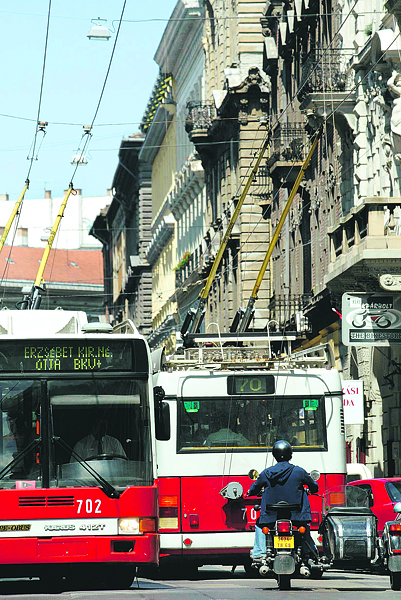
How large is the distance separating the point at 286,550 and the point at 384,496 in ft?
17.6

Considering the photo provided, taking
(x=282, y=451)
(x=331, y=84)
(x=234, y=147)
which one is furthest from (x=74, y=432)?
(x=234, y=147)

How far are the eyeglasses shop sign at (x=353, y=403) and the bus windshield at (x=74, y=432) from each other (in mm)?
12515

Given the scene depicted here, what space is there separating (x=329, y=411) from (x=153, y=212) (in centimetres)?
6033

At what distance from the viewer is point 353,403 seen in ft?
81.4

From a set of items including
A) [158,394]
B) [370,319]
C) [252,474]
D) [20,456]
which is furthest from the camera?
[370,319]

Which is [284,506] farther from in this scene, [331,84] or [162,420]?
[331,84]

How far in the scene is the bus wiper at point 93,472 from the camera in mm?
11719

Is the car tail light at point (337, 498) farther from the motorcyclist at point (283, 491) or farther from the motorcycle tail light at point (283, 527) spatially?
the motorcycle tail light at point (283, 527)

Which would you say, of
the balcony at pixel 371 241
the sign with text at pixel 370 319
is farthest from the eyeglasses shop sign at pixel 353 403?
the balcony at pixel 371 241

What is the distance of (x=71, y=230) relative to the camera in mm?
A: 130500

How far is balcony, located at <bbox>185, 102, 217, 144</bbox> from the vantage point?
46.7 m

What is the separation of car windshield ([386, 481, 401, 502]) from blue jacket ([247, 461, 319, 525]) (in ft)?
16.0

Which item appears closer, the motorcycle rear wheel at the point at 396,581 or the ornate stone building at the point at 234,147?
the motorcycle rear wheel at the point at 396,581

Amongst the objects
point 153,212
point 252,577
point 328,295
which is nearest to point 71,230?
point 153,212
